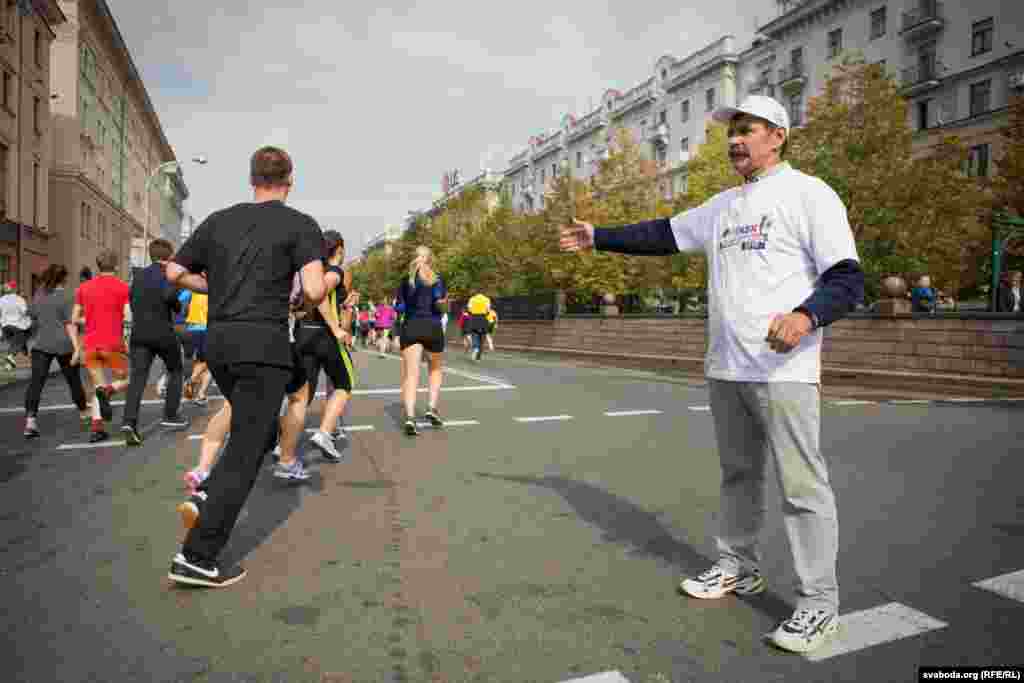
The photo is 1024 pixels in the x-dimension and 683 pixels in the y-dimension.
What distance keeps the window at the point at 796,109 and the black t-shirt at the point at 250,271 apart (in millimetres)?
43454

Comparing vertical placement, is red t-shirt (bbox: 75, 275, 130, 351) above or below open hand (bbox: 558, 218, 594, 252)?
below

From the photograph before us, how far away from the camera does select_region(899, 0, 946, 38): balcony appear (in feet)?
114

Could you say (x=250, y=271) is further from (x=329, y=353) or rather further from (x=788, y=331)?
(x=329, y=353)

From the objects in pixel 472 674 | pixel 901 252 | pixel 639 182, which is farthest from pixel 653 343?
pixel 472 674

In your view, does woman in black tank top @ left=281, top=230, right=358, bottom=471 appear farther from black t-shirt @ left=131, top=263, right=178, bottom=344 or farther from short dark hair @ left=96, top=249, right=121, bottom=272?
short dark hair @ left=96, top=249, right=121, bottom=272

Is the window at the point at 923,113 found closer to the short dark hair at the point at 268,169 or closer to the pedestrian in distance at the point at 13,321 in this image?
the pedestrian in distance at the point at 13,321

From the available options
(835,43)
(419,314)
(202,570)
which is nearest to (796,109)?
(835,43)

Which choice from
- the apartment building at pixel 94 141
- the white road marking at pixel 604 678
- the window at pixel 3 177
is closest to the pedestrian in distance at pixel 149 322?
the white road marking at pixel 604 678

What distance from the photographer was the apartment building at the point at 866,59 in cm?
3306

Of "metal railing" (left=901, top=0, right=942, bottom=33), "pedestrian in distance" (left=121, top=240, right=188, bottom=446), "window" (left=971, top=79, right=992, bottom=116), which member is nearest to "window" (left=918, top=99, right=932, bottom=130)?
"window" (left=971, top=79, right=992, bottom=116)

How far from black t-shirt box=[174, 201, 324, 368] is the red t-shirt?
4.62 metres

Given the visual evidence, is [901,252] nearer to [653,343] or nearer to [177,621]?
[653,343]

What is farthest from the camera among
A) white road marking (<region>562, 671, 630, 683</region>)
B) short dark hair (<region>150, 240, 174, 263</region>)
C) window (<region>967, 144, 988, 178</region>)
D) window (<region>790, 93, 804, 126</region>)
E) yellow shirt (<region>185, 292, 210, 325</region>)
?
window (<region>790, 93, 804, 126</region>)

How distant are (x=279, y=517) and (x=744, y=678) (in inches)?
113
